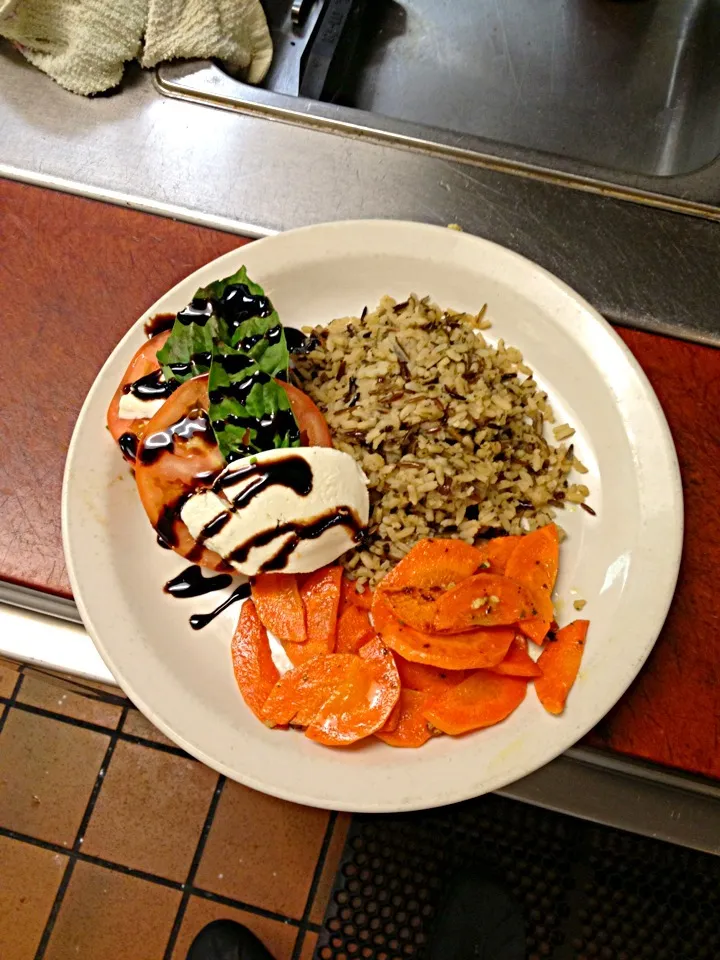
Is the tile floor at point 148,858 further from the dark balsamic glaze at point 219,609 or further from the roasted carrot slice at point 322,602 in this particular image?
the roasted carrot slice at point 322,602

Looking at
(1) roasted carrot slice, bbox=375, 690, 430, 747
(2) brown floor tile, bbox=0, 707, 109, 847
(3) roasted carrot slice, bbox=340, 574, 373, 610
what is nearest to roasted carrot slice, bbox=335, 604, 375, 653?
(3) roasted carrot slice, bbox=340, 574, 373, 610

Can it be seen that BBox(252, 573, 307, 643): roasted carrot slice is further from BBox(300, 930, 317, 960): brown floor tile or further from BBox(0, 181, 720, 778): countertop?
BBox(300, 930, 317, 960): brown floor tile

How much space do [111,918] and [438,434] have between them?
54.8 inches

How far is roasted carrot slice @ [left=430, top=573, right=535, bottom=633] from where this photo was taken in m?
1.36

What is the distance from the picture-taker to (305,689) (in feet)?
4.61

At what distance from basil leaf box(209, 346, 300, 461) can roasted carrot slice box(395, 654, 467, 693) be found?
1.60 ft

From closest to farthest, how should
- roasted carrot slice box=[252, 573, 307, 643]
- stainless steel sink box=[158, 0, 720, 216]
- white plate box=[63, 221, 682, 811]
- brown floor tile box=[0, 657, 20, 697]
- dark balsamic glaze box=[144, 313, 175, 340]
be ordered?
1. white plate box=[63, 221, 682, 811]
2. roasted carrot slice box=[252, 573, 307, 643]
3. dark balsamic glaze box=[144, 313, 175, 340]
4. brown floor tile box=[0, 657, 20, 697]
5. stainless steel sink box=[158, 0, 720, 216]

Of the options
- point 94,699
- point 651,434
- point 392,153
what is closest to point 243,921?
point 94,699

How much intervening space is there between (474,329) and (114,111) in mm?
1161

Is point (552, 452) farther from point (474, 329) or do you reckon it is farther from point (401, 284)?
point (401, 284)

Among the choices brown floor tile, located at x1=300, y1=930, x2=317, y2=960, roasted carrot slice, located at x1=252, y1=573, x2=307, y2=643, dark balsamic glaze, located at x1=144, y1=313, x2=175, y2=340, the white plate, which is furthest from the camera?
brown floor tile, located at x1=300, y1=930, x2=317, y2=960

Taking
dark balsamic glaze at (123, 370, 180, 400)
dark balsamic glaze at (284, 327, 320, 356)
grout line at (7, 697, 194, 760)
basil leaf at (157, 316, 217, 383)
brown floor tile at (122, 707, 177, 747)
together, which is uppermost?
dark balsamic glaze at (284, 327, 320, 356)

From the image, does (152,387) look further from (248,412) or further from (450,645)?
(450,645)

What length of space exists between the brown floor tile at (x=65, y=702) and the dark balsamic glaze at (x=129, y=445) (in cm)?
69
